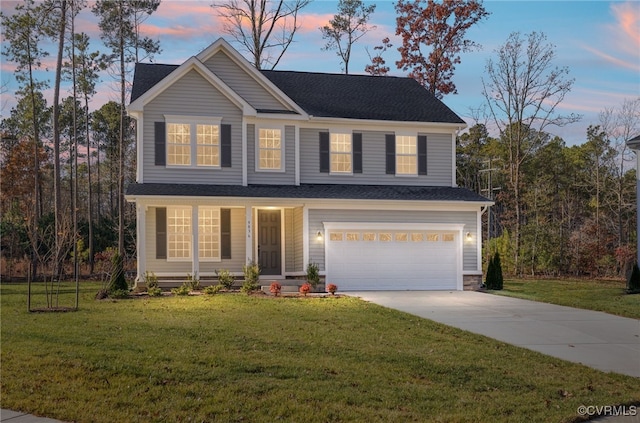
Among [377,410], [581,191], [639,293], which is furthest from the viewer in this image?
[581,191]

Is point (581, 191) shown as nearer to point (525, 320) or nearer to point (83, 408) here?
point (525, 320)

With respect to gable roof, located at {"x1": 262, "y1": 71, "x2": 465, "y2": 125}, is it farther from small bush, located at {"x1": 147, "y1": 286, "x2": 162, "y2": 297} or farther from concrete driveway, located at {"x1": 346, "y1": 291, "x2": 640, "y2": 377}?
small bush, located at {"x1": 147, "y1": 286, "x2": 162, "y2": 297}

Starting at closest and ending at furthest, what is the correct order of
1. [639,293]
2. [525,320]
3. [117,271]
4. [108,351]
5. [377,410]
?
[377,410] < [108,351] < [525,320] < [117,271] < [639,293]

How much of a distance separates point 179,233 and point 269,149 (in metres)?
4.16

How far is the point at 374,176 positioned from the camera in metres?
24.5

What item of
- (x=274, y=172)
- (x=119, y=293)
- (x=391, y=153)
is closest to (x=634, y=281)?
(x=391, y=153)

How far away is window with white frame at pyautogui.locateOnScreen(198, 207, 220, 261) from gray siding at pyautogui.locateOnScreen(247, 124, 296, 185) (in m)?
1.69

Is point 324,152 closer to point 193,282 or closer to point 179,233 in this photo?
point 179,233

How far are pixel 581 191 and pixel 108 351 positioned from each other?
4219cm

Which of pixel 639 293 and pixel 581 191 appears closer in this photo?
pixel 639 293

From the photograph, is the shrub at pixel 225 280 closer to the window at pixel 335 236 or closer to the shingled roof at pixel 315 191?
the shingled roof at pixel 315 191

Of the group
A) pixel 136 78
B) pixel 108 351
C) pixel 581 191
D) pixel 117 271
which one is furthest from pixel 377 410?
pixel 581 191

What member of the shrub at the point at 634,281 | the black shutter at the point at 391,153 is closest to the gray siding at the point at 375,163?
the black shutter at the point at 391,153

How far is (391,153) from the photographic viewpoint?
2470 centimetres
